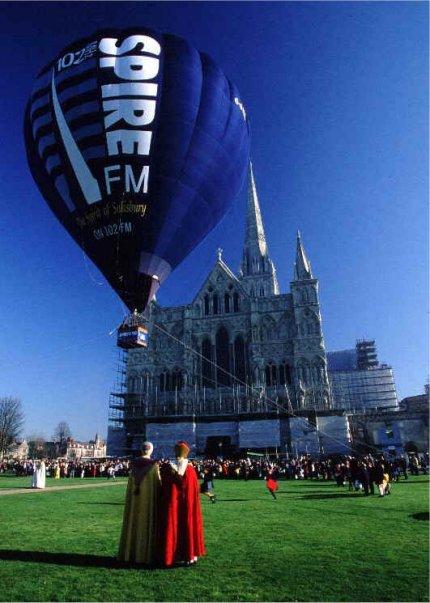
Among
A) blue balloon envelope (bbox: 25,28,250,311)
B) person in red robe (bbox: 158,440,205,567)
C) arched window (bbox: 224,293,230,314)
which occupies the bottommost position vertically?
person in red robe (bbox: 158,440,205,567)

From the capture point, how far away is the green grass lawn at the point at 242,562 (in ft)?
13.6

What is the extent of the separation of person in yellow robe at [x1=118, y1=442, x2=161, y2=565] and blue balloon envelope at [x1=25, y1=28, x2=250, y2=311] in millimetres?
9612

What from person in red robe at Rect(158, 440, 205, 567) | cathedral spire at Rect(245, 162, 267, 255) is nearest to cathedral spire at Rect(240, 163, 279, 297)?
cathedral spire at Rect(245, 162, 267, 255)

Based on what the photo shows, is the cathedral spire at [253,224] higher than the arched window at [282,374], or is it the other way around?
the cathedral spire at [253,224]

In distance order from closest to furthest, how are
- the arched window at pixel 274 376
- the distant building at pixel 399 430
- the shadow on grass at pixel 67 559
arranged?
the shadow on grass at pixel 67 559
the arched window at pixel 274 376
the distant building at pixel 399 430

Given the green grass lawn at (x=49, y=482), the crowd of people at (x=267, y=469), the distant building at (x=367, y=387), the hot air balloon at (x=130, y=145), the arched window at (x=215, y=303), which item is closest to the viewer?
the hot air balloon at (x=130, y=145)

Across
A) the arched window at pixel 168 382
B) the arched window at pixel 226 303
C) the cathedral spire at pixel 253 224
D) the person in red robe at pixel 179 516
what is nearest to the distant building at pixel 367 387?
the cathedral spire at pixel 253 224

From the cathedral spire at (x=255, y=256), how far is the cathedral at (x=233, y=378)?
4359mm

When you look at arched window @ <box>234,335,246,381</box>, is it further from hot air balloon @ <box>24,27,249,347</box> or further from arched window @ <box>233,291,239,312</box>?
hot air balloon @ <box>24,27,249,347</box>

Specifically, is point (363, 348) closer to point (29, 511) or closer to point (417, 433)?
point (417, 433)

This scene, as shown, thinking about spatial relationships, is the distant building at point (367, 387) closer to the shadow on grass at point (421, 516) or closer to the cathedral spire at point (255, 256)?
the cathedral spire at point (255, 256)

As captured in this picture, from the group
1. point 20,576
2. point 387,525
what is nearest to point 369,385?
point 387,525

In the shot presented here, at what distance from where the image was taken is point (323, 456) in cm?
3862

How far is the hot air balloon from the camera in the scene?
1344 centimetres
